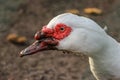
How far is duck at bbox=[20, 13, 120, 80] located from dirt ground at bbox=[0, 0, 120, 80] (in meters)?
2.05

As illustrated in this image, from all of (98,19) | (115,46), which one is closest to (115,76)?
(115,46)

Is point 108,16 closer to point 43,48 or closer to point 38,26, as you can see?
point 38,26

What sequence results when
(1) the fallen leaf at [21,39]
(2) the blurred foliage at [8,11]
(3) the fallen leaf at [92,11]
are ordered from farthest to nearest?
(3) the fallen leaf at [92,11], (2) the blurred foliage at [8,11], (1) the fallen leaf at [21,39]

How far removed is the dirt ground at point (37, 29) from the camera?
6535 mm

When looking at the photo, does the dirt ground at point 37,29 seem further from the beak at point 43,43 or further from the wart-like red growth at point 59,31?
the wart-like red growth at point 59,31

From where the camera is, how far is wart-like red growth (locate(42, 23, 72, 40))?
418cm

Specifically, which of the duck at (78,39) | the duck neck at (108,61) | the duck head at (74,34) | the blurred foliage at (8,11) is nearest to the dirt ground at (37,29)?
the blurred foliage at (8,11)

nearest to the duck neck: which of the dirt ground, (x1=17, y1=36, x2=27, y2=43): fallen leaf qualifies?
the dirt ground

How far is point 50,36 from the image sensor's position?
4.27 meters

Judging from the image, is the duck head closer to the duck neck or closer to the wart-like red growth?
the wart-like red growth

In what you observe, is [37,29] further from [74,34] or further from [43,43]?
[74,34]

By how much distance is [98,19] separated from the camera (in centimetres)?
785

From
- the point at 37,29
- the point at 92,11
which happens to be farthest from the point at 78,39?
the point at 92,11

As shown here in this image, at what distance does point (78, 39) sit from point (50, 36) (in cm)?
29
